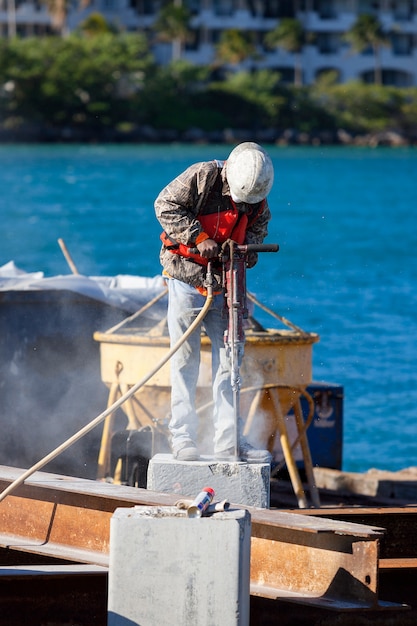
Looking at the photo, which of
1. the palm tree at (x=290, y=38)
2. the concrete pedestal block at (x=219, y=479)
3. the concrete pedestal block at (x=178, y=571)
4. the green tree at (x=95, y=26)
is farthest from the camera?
the green tree at (x=95, y=26)

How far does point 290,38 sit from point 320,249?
88225mm

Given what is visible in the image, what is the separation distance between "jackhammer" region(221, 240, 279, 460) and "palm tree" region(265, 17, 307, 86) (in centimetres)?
12320

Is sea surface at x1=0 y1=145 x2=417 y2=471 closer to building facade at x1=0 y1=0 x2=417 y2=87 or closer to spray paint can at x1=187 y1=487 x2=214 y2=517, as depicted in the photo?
spray paint can at x1=187 y1=487 x2=214 y2=517

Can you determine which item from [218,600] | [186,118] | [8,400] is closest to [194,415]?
[218,600]

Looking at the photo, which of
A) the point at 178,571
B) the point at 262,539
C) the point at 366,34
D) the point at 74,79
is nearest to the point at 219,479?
the point at 262,539

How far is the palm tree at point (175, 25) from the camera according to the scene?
126625mm

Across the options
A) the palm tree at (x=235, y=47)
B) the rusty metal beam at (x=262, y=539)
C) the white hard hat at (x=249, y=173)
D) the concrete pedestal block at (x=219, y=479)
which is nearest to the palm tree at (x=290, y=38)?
the palm tree at (x=235, y=47)

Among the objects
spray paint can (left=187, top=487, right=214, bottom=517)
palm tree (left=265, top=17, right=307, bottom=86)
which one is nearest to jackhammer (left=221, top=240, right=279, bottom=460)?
spray paint can (left=187, top=487, right=214, bottom=517)

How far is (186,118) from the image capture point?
419ft

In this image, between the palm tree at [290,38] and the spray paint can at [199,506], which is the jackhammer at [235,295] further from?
the palm tree at [290,38]

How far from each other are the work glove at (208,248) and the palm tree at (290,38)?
12322 cm

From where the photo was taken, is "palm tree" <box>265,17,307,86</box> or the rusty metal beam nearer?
the rusty metal beam

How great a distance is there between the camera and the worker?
809 cm

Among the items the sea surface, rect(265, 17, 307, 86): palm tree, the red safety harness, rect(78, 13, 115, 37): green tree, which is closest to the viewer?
the red safety harness
